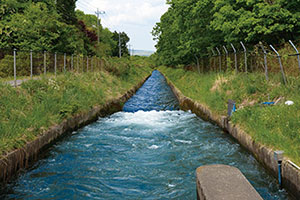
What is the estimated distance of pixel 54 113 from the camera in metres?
8.73

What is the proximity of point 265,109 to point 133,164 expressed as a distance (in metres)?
4.03

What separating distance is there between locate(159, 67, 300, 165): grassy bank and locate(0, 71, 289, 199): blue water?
2.30 feet

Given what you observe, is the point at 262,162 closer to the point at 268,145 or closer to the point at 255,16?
the point at 268,145

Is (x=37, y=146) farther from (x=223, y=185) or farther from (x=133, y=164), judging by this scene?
(x=223, y=185)

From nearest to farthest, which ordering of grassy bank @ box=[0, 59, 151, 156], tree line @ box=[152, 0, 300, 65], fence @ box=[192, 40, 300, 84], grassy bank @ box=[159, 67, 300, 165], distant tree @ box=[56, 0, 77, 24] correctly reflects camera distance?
grassy bank @ box=[159, 67, 300, 165] < grassy bank @ box=[0, 59, 151, 156] < fence @ box=[192, 40, 300, 84] < tree line @ box=[152, 0, 300, 65] < distant tree @ box=[56, 0, 77, 24]

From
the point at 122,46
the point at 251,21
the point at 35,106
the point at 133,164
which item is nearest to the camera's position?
the point at 133,164

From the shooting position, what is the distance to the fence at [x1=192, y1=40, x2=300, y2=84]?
9867 millimetres

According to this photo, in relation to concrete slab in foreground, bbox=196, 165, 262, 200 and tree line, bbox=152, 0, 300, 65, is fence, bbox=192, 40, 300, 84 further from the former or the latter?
concrete slab in foreground, bbox=196, 165, 262, 200

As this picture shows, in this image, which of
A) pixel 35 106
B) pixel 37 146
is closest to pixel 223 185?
pixel 37 146

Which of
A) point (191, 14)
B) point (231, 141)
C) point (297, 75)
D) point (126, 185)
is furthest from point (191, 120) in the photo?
point (191, 14)

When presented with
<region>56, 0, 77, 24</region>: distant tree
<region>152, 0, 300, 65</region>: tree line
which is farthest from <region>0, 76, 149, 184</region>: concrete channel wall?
<region>56, 0, 77, 24</region>: distant tree

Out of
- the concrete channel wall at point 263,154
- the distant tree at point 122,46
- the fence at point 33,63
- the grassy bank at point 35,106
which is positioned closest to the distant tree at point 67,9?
the fence at point 33,63

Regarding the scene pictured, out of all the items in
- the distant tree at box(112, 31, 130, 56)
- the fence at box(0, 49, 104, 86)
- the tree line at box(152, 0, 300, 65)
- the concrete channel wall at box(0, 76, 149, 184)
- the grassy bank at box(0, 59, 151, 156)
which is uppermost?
the distant tree at box(112, 31, 130, 56)

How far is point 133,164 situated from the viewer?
667cm
